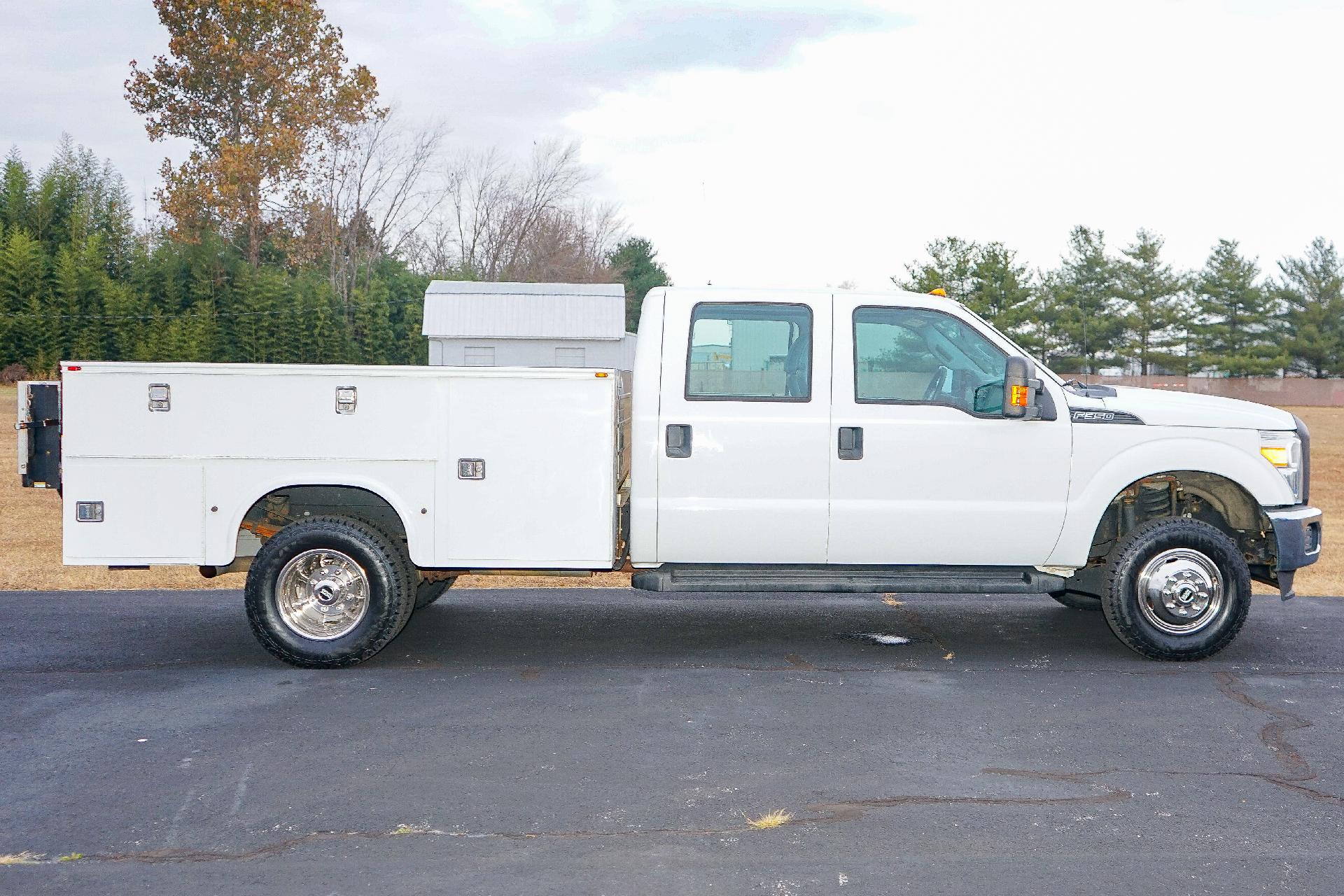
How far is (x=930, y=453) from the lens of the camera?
7.39m

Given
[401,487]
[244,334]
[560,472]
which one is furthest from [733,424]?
[244,334]

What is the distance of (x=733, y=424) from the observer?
734 cm

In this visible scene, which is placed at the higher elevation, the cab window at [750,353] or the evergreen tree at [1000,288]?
the evergreen tree at [1000,288]

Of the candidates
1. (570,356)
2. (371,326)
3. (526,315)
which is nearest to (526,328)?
(526,315)

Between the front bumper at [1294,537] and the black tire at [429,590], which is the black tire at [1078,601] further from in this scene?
the black tire at [429,590]

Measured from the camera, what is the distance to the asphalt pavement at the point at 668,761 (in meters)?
4.43

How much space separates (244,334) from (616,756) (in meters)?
37.3

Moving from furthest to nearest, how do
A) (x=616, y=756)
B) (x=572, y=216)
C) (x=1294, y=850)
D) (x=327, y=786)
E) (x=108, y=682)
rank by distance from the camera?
(x=572, y=216) → (x=108, y=682) → (x=616, y=756) → (x=327, y=786) → (x=1294, y=850)

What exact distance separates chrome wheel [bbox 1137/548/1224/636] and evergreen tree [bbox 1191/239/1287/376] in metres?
62.5

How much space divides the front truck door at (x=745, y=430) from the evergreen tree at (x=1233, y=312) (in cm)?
6343

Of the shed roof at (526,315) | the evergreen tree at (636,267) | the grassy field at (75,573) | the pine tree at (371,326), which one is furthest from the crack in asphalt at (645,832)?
the evergreen tree at (636,267)

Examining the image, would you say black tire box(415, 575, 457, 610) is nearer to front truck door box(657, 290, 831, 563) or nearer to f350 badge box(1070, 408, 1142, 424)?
front truck door box(657, 290, 831, 563)

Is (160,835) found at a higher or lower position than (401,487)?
lower

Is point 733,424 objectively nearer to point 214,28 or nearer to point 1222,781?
point 1222,781
